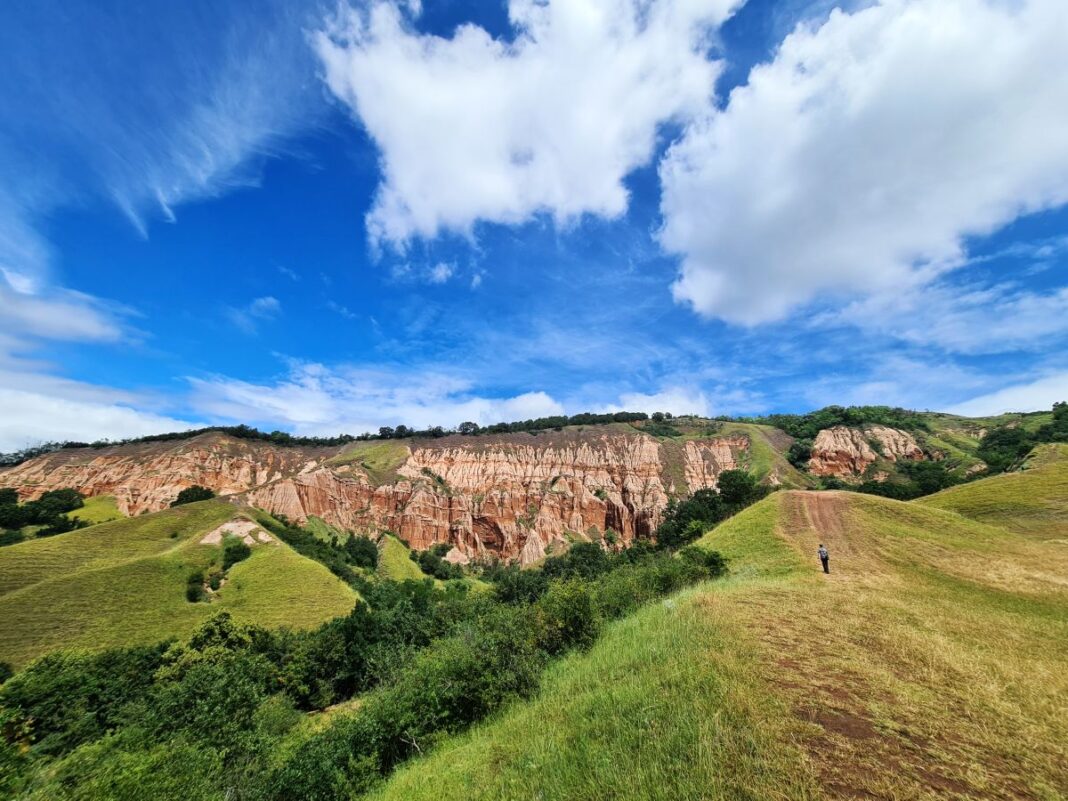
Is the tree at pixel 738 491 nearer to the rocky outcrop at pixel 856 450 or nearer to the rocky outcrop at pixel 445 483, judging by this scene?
the rocky outcrop at pixel 445 483

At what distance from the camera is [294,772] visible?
55.0ft

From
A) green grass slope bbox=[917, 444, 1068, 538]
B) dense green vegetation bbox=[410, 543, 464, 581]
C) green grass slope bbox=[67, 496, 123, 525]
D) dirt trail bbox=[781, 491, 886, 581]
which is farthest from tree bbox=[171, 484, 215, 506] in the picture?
green grass slope bbox=[917, 444, 1068, 538]

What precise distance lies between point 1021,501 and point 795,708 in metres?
44.5

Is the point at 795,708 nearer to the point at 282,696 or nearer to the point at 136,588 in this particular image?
the point at 282,696

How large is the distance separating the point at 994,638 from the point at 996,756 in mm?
10939

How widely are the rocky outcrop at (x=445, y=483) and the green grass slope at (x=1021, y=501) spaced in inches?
2492

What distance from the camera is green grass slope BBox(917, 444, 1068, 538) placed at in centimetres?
3166

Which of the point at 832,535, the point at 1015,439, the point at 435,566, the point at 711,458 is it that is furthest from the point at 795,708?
the point at 1015,439

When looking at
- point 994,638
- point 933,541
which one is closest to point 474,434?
point 933,541

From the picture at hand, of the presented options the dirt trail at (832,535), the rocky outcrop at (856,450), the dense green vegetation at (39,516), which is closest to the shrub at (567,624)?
the dirt trail at (832,535)

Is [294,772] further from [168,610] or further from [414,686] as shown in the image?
[168,610]

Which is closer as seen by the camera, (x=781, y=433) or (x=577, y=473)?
(x=577, y=473)

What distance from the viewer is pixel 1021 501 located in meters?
36.0

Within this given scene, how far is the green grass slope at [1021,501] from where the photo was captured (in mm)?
31656
